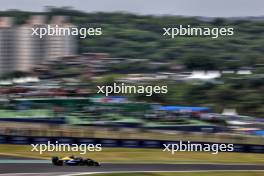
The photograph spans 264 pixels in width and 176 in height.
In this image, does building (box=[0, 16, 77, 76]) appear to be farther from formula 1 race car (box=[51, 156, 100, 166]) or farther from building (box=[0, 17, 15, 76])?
formula 1 race car (box=[51, 156, 100, 166])

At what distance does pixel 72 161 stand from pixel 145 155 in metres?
1.40

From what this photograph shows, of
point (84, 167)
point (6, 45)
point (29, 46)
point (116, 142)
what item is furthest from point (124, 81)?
point (6, 45)

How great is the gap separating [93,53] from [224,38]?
255 cm

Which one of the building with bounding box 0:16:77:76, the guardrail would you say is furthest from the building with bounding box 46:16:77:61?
the guardrail

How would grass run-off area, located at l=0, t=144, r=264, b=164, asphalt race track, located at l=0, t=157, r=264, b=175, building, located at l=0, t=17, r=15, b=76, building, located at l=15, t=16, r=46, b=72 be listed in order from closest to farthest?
1. asphalt race track, located at l=0, t=157, r=264, b=175
2. grass run-off area, located at l=0, t=144, r=264, b=164
3. building, located at l=15, t=16, r=46, b=72
4. building, located at l=0, t=17, r=15, b=76

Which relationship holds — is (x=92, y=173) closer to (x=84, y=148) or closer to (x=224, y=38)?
(x=84, y=148)

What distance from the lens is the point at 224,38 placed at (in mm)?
15914

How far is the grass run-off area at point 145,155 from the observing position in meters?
15.7

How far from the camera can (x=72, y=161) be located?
1566cm

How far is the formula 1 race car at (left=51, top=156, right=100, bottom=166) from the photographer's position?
15.6 meters

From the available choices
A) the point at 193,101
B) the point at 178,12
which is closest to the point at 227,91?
the point at 193,101

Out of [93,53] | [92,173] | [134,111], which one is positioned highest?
[93,53]

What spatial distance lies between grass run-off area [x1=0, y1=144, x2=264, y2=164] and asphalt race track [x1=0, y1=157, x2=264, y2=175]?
3.4 inches

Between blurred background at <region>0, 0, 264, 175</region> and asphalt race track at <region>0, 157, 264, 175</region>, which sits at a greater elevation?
blurred background at <region>0, 0, 264, 175</region>
